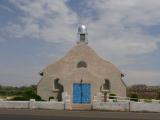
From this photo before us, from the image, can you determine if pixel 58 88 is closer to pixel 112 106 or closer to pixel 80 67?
pixel 80 67

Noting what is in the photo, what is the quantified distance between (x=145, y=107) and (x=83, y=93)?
26.7ft

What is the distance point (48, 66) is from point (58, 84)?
2209mm

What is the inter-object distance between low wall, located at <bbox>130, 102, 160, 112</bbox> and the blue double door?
23.4 ft

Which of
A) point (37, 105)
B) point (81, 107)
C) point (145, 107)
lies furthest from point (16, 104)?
point (145, 107)

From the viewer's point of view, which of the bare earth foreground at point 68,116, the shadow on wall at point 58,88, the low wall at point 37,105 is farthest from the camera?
the shadow on wall at point 58,88

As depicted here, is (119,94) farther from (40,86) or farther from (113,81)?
(40,86)

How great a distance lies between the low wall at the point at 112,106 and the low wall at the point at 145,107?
48cm

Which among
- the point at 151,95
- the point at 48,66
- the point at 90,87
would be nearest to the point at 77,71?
the point at 90,87

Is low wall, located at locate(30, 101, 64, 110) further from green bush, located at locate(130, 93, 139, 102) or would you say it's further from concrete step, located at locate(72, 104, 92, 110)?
green bush, located at locate(130, 93, 139, 102)

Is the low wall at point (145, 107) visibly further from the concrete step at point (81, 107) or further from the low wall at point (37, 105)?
the low wall at point (37, 105)

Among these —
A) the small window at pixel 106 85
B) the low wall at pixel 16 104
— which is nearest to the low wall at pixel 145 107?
the low wall at pixel 16 104

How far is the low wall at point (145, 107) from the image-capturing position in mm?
32312

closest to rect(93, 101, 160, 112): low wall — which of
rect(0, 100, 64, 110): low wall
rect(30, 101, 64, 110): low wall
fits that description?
A: rect(30, 101, 64, 110): low wall

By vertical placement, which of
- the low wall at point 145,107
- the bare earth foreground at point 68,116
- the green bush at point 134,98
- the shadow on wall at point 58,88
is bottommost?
the bare earth foreground at point 68,116
